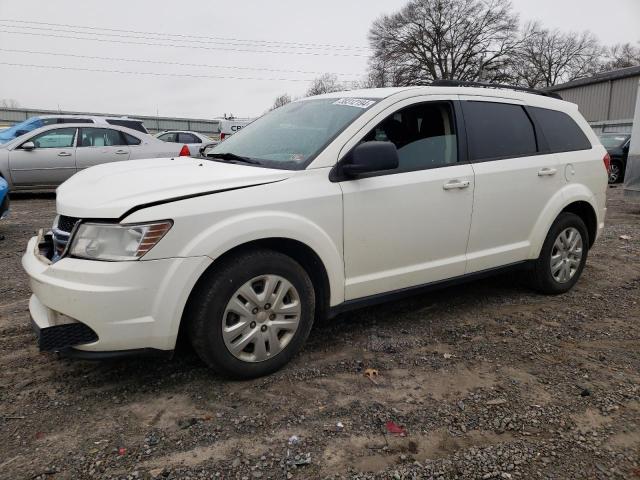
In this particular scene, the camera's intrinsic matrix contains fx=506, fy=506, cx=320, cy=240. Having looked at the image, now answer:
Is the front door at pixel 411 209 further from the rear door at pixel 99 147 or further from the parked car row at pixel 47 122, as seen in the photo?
the parked car row at pixel 47 122

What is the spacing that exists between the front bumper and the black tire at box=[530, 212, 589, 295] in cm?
305

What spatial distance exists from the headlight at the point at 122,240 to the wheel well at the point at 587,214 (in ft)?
11.9

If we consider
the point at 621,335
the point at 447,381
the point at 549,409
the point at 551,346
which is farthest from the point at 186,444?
the point at 621,335

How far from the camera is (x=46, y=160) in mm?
10234

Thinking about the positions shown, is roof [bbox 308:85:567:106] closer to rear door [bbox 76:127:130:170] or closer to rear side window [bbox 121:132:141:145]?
rear door [bbox 76:127:130:170]

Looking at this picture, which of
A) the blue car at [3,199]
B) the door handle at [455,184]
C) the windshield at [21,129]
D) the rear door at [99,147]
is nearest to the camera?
the door handle at [455,184]

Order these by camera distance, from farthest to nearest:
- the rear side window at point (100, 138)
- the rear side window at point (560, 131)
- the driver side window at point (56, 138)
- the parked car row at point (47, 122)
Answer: the parked car row at point (47, 122) → the rear side window at point (100, 138) → the driver side window at point (56, 138) → the rear side window at point (560, 131)

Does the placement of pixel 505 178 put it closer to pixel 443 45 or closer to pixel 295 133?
pixel 295 133

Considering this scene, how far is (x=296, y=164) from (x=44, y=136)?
30.3 feet

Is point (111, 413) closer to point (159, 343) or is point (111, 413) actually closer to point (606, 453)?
point (159, 343)

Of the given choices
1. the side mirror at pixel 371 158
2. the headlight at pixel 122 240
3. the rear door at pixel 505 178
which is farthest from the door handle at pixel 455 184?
the headlight at pixel 122 240

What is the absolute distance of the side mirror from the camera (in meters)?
3.02

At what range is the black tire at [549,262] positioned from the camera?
4344 millimetres

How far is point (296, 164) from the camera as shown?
309 cm
